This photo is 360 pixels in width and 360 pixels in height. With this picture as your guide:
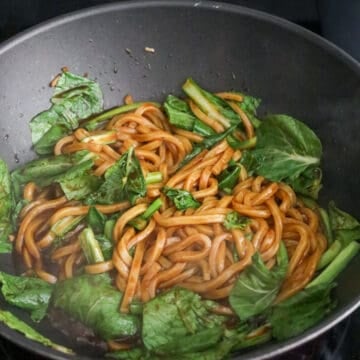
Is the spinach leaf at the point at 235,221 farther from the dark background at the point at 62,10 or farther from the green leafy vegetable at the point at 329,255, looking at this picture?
the dark background at the point at 62,10

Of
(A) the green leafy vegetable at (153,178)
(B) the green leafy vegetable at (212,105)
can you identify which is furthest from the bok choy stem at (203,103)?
(A) the green leafy vegetable at (153,178)

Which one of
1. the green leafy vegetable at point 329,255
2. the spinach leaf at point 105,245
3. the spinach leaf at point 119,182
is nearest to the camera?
the green leafy vegetable at point 329,255

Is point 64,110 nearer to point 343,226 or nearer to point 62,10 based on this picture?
point 62,10

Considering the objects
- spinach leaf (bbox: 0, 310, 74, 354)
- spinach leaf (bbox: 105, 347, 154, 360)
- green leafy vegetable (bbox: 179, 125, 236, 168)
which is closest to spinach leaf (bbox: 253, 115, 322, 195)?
green leafy vegetable (bbox: 179, 125, 236, 168)

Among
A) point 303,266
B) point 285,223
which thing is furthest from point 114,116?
point 303,266

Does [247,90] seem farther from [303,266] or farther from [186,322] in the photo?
[186,322]

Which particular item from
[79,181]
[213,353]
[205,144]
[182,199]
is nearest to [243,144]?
[205,144]
